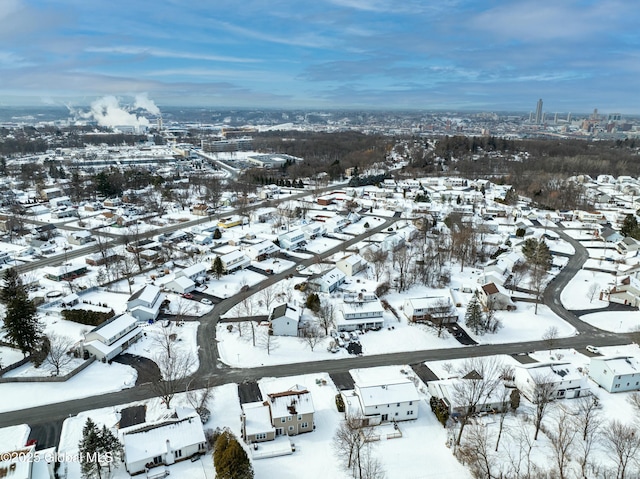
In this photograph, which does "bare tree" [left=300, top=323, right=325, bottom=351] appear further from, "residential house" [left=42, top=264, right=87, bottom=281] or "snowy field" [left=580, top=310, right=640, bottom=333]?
Answer: "residential house" [left=42, top=264, right=87, bottom=281]

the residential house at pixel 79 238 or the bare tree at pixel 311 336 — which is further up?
the residential house at pixel 79 238

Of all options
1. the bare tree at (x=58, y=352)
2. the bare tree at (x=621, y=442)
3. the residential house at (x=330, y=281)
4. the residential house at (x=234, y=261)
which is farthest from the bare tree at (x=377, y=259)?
the bare tree at (x=58, y=352)

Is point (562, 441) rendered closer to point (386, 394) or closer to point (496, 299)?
point (386, 394)

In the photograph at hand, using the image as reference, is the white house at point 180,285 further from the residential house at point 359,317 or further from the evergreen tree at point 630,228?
the evergreen tree at point 630,228

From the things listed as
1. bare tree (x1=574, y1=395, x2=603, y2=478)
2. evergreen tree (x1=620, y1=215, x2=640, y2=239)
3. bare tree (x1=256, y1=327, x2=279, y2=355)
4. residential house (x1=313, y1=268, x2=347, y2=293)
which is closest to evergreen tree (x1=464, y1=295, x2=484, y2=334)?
bare tree (x1=574, y1=395, x2=603, y2=478)

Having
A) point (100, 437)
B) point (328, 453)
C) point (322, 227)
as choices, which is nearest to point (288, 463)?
point (328, 453)

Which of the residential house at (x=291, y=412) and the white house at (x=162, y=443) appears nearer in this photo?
the white house at (x=162, y=443)
